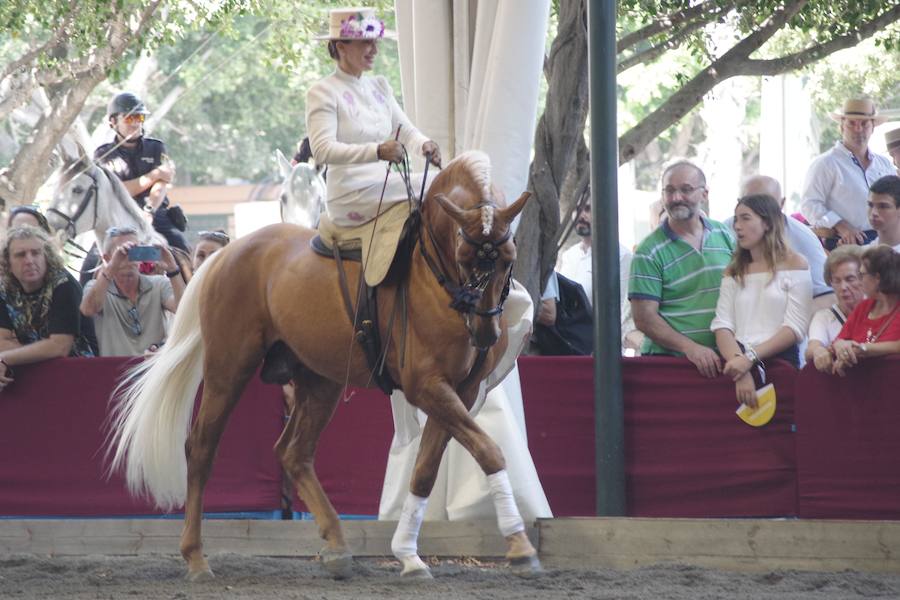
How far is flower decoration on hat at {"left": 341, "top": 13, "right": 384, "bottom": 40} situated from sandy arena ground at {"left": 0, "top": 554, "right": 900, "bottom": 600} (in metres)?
2.59

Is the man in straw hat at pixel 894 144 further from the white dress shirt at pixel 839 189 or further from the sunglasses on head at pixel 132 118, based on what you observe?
the sunglasses on head at pixel 132 118

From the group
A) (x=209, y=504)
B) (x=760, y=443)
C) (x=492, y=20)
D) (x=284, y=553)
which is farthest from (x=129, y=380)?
(x=760, y=443)

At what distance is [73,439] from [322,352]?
81.1 inches

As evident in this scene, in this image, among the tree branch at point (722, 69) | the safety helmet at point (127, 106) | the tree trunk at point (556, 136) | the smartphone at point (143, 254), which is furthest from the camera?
the safety helmet at point (127, 106)

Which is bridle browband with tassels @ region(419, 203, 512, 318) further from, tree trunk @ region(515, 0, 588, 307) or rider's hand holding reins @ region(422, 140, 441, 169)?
tree trunk @ region(515, 0, 588, 307)

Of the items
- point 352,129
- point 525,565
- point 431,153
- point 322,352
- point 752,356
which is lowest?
point 525,565

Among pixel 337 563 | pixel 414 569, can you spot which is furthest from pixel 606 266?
pixel 337 563

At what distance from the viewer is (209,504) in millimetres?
7910

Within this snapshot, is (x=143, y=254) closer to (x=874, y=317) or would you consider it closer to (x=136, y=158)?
(x=136, y=158)

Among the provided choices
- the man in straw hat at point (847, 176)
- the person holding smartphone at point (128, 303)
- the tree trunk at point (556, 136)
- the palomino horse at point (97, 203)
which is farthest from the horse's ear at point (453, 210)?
the palomino horse at point (97, 203)

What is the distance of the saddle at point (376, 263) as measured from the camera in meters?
6.41

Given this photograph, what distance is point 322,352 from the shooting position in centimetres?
679

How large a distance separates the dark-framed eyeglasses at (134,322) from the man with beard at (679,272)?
126 inches

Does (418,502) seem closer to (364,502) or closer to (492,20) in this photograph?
(364,502)
